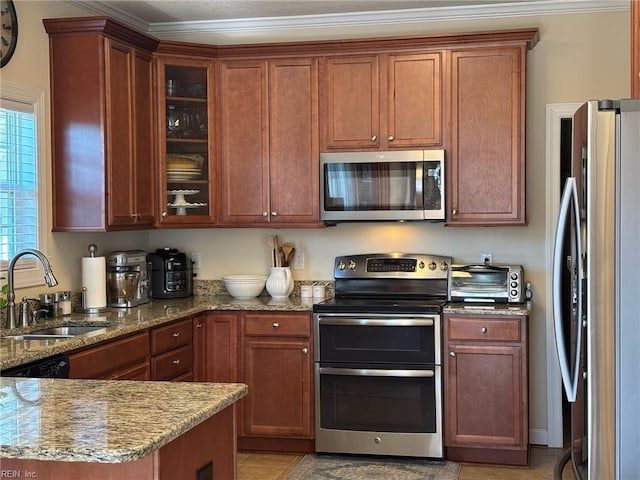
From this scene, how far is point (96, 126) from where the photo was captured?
4.30 meters

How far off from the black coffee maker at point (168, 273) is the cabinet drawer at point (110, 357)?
104cm

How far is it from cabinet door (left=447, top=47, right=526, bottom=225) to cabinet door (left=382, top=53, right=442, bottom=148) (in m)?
0.10

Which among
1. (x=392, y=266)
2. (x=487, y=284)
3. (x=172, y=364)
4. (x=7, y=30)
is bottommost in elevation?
(x=172, y=364)

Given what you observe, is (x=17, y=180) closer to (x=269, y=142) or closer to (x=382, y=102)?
(x=269, y=142)

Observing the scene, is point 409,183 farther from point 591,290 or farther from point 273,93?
point 591,290

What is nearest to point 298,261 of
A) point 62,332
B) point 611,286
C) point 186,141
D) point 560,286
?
point 186,141

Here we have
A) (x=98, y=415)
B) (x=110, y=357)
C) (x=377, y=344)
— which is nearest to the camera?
(x=98, y=415)

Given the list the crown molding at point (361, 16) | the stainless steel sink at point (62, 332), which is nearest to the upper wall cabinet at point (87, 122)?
the crown molding at point (361, 16)

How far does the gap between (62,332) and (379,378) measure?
175 cm

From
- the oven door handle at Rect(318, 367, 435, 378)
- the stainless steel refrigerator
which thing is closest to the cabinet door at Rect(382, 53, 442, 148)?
the oven door handle at Rect(318, 367, 435, 378)

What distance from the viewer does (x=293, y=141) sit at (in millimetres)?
4926

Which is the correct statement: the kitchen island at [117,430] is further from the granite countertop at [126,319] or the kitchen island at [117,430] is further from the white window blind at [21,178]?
the white window blind at [21,178]

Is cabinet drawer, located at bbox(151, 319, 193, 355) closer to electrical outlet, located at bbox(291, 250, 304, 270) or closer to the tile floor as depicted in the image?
the tile floor

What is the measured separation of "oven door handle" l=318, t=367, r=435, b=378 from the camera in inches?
176
